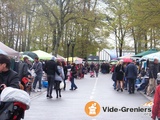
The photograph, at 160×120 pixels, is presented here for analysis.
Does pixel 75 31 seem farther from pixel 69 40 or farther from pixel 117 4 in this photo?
pixel 117 4

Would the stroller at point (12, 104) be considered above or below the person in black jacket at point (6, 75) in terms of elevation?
below

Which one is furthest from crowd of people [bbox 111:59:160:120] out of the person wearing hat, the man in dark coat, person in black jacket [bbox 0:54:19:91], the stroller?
the stroller

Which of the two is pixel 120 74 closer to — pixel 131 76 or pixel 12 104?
pixel 131 76

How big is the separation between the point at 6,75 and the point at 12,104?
92 cm

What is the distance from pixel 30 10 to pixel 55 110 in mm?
25720

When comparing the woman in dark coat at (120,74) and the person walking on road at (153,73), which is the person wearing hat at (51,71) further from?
the woman in dark coat at (120,74)

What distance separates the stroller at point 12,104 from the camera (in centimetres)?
492

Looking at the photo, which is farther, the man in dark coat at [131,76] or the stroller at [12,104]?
the man in dark coat at [131,76]

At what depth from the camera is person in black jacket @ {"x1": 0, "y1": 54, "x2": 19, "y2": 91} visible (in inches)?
224

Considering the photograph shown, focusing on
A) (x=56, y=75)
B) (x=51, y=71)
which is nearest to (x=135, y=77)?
(x=56, y=75)

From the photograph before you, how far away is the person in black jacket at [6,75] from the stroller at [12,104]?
2.12 ft

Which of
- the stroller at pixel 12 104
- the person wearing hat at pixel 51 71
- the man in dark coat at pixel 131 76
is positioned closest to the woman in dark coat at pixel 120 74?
the man in dark coat at pixel 131 76

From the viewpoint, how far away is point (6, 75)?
5.78m

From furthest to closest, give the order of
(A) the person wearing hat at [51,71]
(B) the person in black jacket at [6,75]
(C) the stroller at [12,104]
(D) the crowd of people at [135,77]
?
(D) the crowd of people at [135,77], (A) the person wearing hat at [51,71], (B) the person in black jacket at [6,75], (C) the stroller at [12,104]
